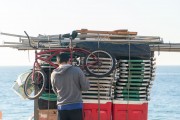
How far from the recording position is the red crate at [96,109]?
386 inches

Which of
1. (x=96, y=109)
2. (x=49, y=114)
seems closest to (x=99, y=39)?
(x=96, y=109)

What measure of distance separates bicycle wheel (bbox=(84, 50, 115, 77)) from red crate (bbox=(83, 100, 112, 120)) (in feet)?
1.76

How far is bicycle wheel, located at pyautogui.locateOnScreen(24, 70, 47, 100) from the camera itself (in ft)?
32.7

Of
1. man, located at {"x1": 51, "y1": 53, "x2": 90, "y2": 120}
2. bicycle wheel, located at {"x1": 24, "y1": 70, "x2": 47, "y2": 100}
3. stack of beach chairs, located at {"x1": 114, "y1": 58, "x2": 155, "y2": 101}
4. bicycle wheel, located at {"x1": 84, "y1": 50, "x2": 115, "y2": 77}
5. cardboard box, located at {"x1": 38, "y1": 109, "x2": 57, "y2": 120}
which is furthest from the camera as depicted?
cardboard box, located at {"x1": 38, "y1": 109, "x2": 57, "y2": 120}

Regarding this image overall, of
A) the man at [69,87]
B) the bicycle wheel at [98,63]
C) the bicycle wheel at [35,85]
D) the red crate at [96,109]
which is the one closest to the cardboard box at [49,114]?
the bicycle wheel at [35,85]

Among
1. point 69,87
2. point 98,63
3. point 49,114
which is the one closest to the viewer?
point 69,87

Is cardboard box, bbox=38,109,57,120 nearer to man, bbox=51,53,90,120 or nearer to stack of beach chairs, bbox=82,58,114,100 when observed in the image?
stack of beach chairs, bbox=82,58,114,100

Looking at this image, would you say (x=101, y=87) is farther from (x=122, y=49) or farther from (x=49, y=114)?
(x=49, y=114)

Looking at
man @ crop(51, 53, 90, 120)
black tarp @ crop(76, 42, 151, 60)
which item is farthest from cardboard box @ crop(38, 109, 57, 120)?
black tarp @ crop(76, 42, 151, 60)

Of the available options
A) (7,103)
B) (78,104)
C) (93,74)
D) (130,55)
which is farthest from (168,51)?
(7,103)

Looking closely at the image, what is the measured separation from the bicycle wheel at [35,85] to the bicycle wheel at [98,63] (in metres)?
0.88

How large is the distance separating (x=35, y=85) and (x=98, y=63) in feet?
4.44

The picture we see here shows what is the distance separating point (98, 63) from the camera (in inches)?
386

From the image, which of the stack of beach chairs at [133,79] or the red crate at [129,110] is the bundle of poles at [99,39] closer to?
the stack of beach chairs at [133,79]
